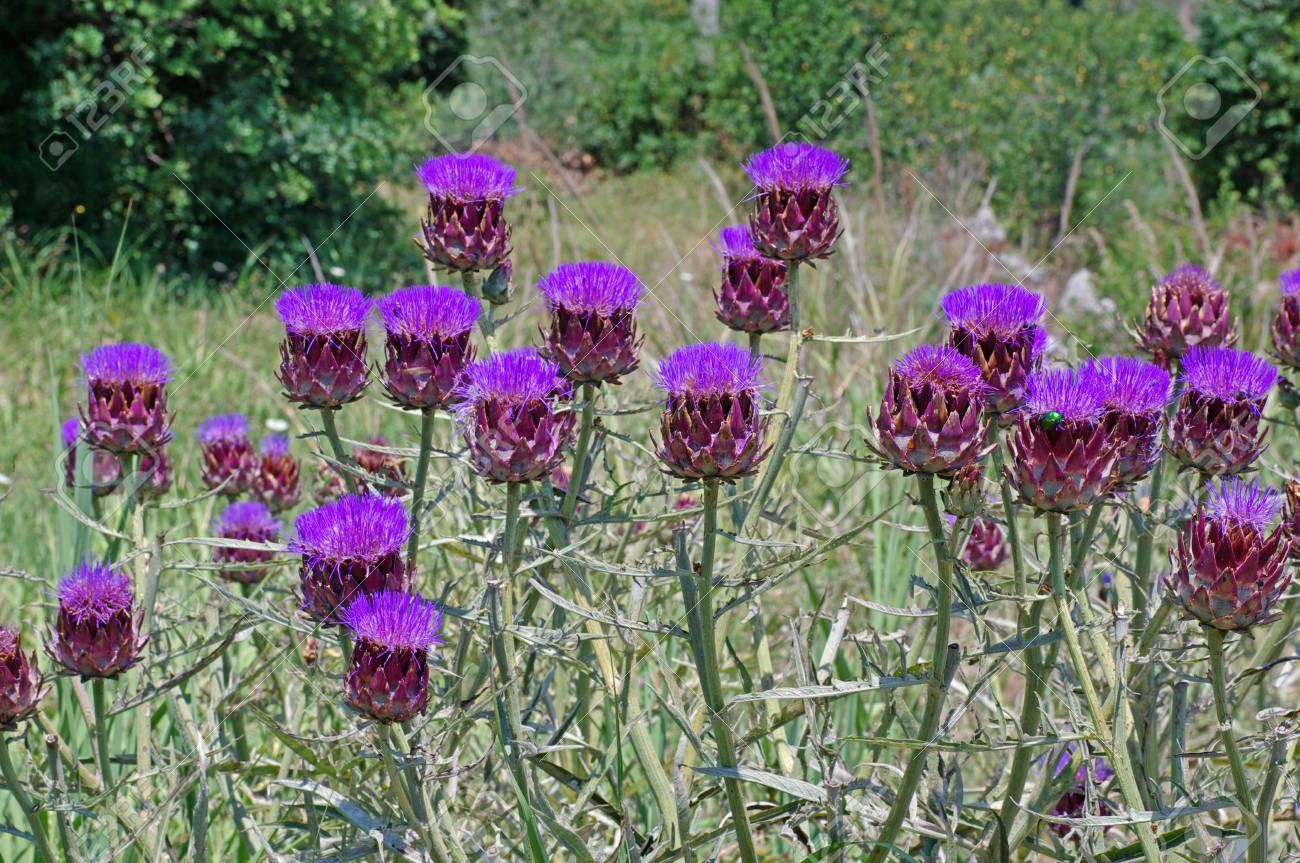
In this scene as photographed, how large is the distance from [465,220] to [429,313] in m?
0.29

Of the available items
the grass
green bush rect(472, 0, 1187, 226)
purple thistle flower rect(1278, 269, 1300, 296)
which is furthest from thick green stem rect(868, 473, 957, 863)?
green bush rect(472, 0, 1187, 226)

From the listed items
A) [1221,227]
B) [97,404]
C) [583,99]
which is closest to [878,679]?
[97,404]

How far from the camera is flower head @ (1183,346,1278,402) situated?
164 centimetres

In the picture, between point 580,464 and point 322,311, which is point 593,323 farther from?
point 322,311

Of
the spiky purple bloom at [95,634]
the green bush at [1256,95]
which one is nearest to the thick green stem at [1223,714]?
the spiky purple bloom at [95,634]

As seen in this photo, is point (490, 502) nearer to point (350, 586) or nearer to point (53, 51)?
point (350, 586)

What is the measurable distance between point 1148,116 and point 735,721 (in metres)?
10.6

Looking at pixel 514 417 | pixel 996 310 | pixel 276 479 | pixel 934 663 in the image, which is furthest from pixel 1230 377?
pixel 276 479

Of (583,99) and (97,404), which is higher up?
(583,99)

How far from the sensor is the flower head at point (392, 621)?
144 cm

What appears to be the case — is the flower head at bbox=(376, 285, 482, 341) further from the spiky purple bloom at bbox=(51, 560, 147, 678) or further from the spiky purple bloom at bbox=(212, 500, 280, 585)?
the spiky purple bloom at bbox=(212, 500, 280, 585)

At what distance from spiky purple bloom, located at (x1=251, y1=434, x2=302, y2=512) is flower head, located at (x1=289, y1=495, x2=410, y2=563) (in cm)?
95

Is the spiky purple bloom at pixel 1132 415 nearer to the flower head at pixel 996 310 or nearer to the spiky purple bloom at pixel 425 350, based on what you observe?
the flower head at pixel 996 310

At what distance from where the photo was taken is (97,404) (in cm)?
190
